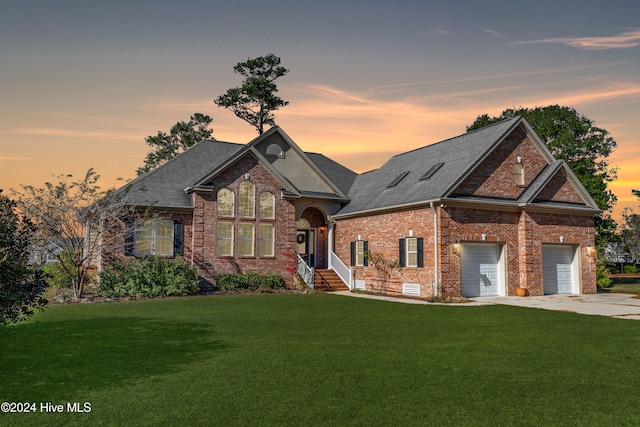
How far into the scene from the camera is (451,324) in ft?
42.1

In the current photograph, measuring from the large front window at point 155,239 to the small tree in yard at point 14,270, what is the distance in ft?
48.7

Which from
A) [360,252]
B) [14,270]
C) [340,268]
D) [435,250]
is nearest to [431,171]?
[435,250]

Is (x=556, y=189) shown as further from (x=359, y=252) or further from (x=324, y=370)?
(x=324, y=370)

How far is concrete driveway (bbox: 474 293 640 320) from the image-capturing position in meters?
15.6

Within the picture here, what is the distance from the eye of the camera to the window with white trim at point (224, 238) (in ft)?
77.1

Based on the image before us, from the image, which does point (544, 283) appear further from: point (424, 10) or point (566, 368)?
point (566, 368)

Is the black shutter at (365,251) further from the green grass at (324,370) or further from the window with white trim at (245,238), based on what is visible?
the green grass at (324,370)

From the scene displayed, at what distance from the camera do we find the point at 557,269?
23688 millimetres

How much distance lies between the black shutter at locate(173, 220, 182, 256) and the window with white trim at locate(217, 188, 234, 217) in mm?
2017

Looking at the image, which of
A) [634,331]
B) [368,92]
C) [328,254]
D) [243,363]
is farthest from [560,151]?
[243,363]

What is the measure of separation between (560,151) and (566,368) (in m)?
32.7

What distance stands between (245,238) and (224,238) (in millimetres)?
1073

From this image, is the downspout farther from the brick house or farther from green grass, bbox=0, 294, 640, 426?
green grass, bbox=0, 294, 640, 426

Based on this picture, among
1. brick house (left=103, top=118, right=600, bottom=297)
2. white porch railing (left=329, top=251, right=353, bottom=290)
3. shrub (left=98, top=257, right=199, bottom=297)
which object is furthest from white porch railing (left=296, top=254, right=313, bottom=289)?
shrub (left=98, top=257, right=199, bottom=297)
